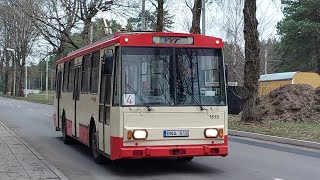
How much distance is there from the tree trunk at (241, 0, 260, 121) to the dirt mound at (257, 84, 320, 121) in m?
1.73

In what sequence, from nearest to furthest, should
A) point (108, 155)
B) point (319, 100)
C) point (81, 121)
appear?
point (108, 155), point (81, 121), point (319, 100)

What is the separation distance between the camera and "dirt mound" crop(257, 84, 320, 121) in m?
27.6

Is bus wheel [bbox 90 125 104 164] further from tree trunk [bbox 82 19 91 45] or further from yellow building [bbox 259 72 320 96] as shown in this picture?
tree trunk [bbox 82 19 91 45]

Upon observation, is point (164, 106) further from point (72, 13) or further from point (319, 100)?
point (72, 13)

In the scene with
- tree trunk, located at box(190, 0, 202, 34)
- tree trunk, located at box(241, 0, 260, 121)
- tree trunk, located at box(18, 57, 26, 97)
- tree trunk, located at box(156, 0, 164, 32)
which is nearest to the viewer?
tree trunk, located at box(241, 0, 260, 121)

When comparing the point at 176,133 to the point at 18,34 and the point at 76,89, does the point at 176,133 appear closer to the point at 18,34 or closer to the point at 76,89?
the point at 76,89

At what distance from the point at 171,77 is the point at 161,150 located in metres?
1.50

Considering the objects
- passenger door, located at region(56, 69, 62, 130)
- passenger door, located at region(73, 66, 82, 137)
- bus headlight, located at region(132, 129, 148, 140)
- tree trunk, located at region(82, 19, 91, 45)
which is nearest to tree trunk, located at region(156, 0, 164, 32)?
tree trunk, located at region(82, 19, 91, 45)

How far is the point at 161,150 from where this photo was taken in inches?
421

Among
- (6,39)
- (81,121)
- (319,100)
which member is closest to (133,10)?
(319,100)

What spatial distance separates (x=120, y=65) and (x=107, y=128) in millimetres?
1491

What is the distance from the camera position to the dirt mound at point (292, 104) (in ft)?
90.5

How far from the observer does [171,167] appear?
39.9 ft

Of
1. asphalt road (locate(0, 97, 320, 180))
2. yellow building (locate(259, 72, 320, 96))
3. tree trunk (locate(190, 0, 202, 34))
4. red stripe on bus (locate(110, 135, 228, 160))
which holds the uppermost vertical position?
tree trunk (locate(190, 0, 202, 34))
